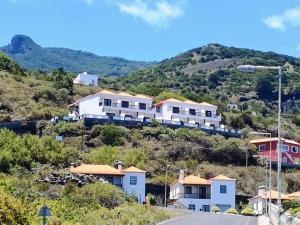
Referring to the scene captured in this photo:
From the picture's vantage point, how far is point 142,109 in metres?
104

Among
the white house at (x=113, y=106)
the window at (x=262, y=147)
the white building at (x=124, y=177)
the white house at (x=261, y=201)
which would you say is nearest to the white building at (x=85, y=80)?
the white house at (x=113, y=106)

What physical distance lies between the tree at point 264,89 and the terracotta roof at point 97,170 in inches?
4440

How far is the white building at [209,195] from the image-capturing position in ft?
238

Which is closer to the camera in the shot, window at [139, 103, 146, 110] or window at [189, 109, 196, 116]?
window at [139, 103, 146, 110]

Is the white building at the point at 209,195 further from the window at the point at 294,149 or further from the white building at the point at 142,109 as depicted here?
the window at the point at 294,149

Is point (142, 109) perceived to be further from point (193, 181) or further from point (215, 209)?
point (215, 209)

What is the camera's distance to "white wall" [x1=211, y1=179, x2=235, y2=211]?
239ft

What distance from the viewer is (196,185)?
73.3 metres

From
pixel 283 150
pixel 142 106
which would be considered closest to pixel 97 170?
pixel 283 150

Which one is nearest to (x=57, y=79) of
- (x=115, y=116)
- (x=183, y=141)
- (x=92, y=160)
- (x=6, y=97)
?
(x=6, y=97)

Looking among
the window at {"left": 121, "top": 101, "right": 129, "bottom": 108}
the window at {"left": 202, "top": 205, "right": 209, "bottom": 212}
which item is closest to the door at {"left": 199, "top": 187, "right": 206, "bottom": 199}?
the window at {"left": 202, "top": 205, "right": 209, "bottom": 212}

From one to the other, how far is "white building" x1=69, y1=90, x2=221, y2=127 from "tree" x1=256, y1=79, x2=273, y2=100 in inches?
2744

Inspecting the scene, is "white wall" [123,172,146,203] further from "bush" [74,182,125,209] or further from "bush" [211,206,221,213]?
"bush" [74,182,125,209]

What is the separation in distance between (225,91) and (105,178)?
114m
